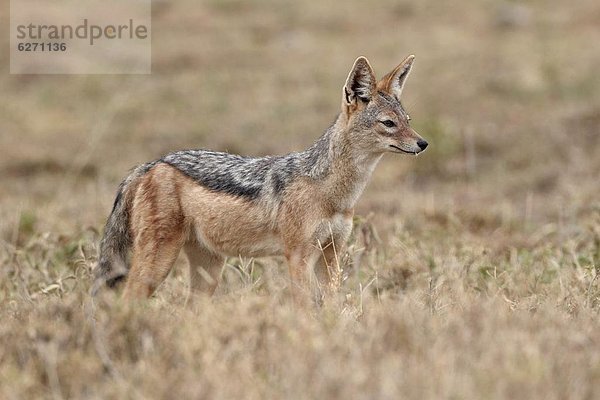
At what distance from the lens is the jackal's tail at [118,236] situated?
723 cm

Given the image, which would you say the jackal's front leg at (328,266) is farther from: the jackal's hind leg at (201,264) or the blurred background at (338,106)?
the blurred background at (338,106)

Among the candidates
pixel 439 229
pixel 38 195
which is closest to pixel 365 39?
pixel 38 195

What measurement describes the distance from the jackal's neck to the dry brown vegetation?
0.55 m


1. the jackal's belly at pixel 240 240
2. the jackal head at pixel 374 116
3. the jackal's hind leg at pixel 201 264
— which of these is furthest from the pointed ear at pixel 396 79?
the jackal's hind leg at pixel 201 264

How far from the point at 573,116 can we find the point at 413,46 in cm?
737

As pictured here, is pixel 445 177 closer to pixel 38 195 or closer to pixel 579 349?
pixel 38 195

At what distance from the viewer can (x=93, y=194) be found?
13.0 meters

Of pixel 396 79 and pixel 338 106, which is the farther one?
pixel 338 106

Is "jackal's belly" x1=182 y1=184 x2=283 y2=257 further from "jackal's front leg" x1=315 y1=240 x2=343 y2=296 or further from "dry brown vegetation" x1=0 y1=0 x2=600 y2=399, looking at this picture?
"jackal's front leg" x1=315 y1=240 x2=343 y2=296

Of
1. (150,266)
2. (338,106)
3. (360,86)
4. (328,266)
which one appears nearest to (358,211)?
(360,86)

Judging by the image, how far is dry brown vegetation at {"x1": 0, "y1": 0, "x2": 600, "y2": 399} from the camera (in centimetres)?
452

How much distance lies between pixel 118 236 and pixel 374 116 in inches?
78.1

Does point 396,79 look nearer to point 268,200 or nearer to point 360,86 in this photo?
point 360,86

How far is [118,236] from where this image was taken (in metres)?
7.36
